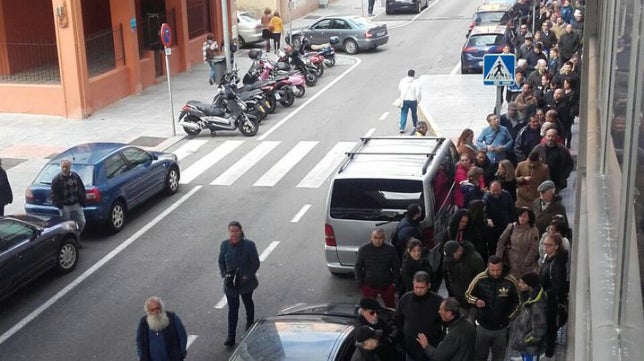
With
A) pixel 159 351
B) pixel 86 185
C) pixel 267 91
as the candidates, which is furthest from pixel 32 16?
pixel 159 351

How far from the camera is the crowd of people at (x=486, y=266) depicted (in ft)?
26.4

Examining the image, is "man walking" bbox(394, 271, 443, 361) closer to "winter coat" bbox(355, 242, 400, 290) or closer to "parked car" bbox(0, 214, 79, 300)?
"winter coat" bbox(355, 242, 400, 290)

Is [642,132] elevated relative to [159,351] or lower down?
elevated

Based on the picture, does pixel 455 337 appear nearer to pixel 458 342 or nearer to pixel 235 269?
pixel 458 342

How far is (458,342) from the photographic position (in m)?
7.45

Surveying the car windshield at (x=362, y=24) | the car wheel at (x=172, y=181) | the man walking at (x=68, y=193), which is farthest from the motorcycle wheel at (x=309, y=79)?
the man walking at (x=68, y=193)

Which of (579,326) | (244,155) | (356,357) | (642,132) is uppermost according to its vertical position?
(642,132)

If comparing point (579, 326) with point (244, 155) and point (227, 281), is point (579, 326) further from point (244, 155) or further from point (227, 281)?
point (244, 155)

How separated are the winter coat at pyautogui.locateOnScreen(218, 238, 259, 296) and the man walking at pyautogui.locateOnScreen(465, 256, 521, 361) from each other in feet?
10.4

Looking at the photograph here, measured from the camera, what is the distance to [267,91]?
24.5m

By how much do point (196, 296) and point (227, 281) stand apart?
1.90 metres

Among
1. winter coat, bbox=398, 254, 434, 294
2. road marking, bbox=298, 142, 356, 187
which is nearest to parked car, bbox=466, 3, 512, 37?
road marking, bbox=298, 142, 356, 187

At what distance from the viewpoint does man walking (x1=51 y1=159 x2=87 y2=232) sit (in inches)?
559

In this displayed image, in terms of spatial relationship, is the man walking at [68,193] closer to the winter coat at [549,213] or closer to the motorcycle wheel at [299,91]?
the winter coat at [549,213]
